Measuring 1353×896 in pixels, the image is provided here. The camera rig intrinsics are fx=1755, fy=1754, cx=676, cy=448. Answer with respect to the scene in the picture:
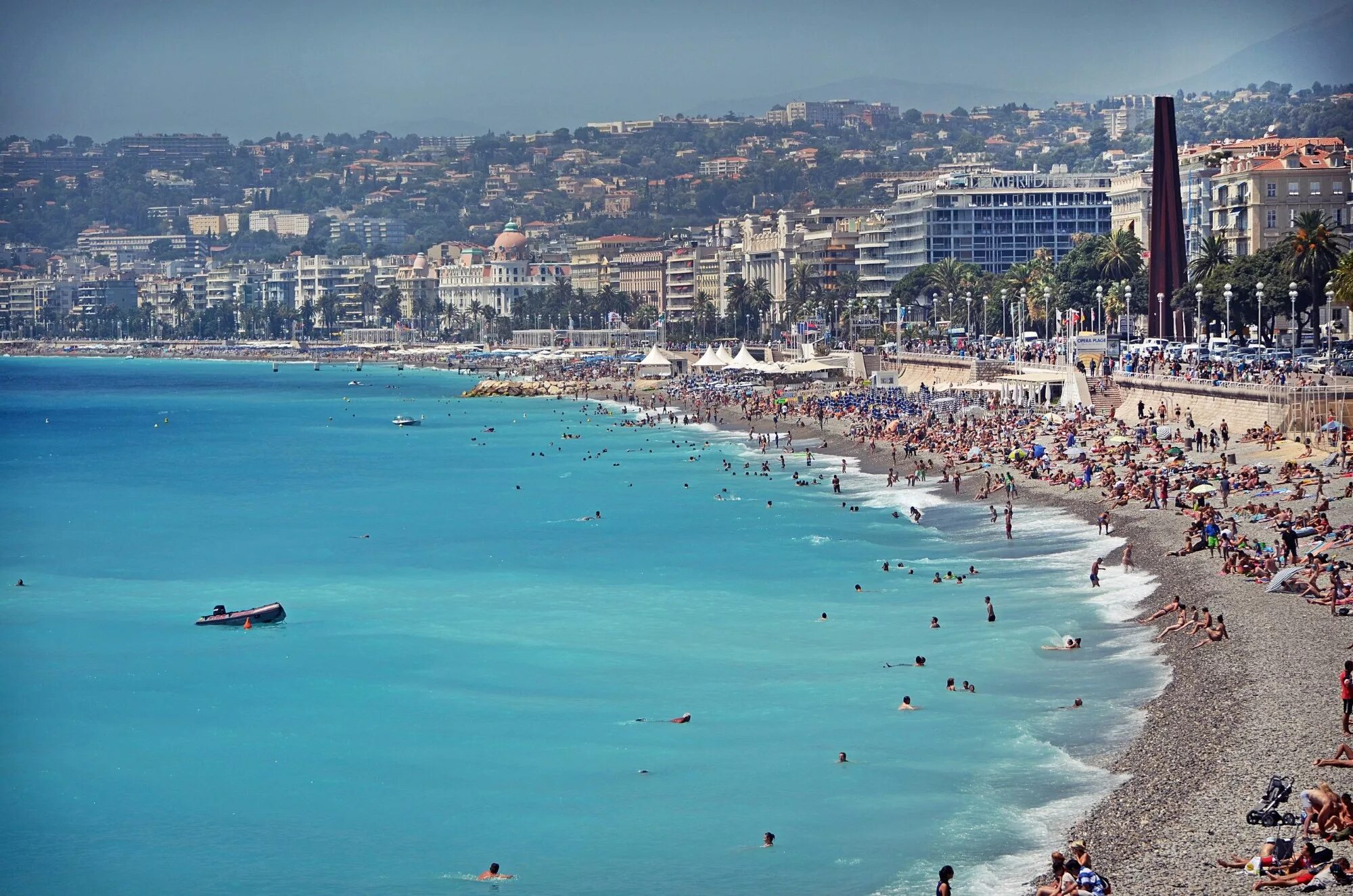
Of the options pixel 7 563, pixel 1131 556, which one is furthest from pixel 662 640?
pixel 7 563

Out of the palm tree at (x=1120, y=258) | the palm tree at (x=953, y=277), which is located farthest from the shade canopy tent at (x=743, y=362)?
the palm tree at (x=1120, y=258)

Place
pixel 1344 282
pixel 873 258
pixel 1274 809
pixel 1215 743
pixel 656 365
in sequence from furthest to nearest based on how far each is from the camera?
pixel 873 258
pixel 656 365
pixel 1344 282
pixel 1215 743
pixel 1274 809

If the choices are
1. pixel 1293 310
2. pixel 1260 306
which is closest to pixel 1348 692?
pixel 1293 310

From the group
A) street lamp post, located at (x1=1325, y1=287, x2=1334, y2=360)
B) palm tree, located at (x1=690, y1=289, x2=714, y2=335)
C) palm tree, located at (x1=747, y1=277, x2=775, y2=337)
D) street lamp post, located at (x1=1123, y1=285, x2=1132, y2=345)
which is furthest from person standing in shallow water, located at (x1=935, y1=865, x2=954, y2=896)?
palm tree, located at (x1=690, y1=289, x2=714, y2=335)

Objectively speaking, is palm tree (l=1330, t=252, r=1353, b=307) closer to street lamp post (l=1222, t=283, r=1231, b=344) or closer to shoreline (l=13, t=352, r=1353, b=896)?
street lamp post (l=1222, t=283, r=1231, b=344)

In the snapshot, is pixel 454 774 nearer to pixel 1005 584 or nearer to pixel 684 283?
pixel 1005 584

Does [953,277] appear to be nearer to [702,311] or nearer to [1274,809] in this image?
[702,311]

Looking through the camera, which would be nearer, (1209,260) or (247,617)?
(247,617)
